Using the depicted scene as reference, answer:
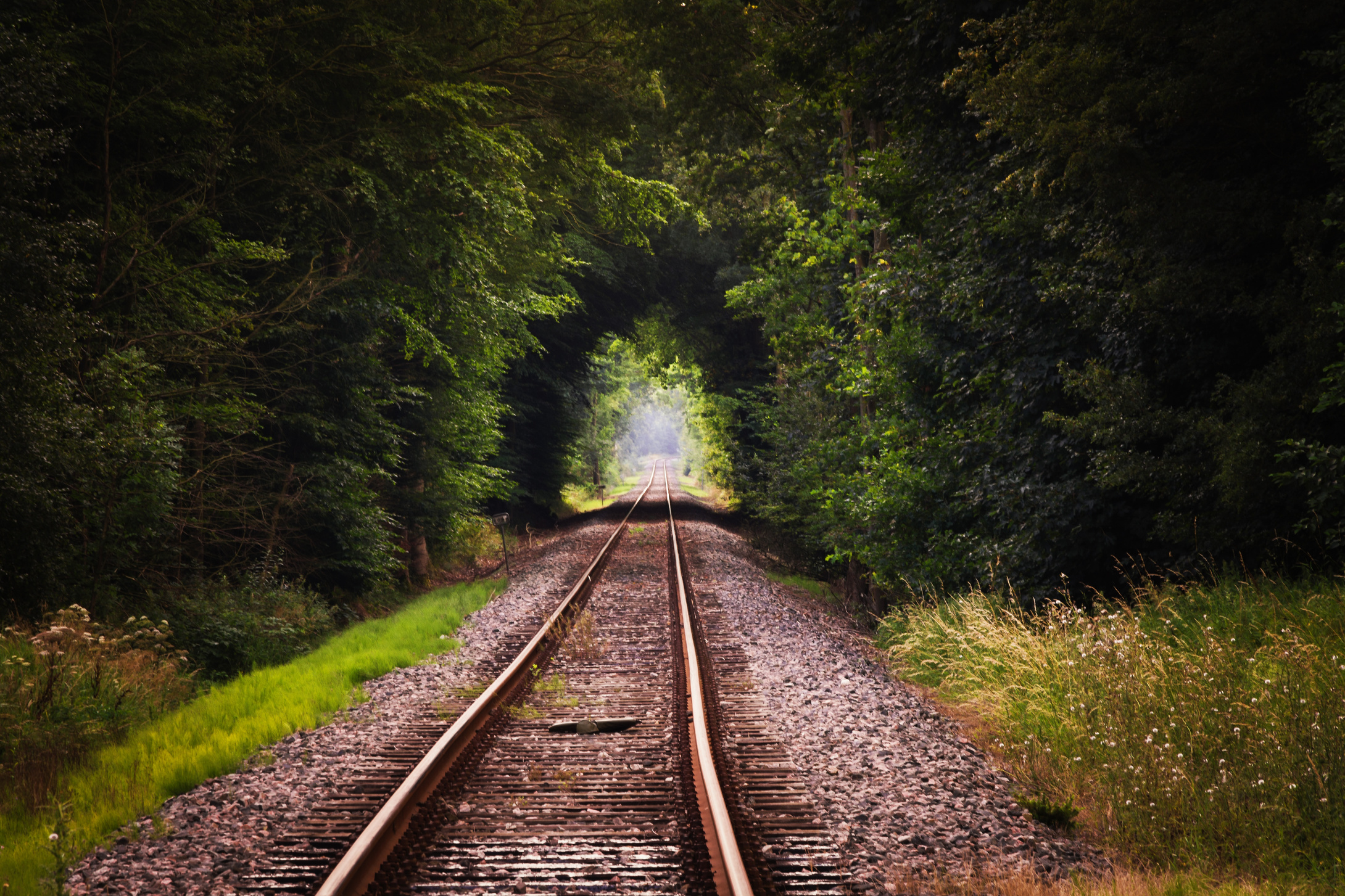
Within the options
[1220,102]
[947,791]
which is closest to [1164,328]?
[1220,102]

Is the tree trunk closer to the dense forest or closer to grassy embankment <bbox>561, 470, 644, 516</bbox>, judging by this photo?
the dense forest

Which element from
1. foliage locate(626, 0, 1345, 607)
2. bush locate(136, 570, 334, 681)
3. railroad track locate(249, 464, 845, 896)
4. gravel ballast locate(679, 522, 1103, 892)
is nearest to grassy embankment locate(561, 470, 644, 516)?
bush locate(136, 570, 334, 681)

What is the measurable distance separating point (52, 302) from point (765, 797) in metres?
7.52

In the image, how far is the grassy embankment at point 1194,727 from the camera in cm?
344

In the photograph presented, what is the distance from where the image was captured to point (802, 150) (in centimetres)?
1712

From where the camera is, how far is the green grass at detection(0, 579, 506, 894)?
3.96 meters

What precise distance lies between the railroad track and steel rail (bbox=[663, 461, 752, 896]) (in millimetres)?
16

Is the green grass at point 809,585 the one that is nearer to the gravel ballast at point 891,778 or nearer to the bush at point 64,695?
the gravel ballast at point 891,778

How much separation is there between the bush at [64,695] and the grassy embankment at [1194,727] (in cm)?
639

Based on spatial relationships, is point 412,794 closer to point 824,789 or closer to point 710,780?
point 710,780

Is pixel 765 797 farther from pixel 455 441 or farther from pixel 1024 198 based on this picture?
pixel 455 441

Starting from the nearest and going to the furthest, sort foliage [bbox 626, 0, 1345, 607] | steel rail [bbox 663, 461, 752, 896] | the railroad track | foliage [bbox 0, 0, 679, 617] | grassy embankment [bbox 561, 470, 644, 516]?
steel rail [bbox 663, 461, 752, 896], the railroad track, foliage [bbox 626, 0, 1345, 607], foliage [bbox 0, 0, 679, 617], grassy embankment [bbox 561, 470, 644, 516]

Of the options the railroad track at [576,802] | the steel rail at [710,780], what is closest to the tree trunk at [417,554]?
the steel rail at [710,780]

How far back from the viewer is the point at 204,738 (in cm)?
565
